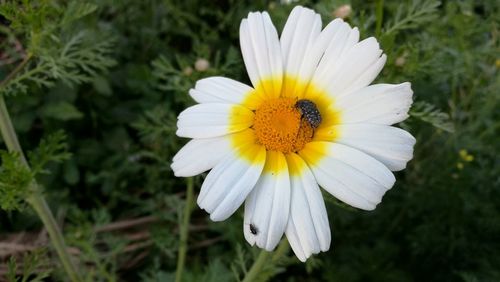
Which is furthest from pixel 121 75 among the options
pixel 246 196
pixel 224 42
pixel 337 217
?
pixel 246 196

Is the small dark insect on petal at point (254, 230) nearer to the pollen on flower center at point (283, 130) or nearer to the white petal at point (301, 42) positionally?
the pollen on flower center at point (283, 130)

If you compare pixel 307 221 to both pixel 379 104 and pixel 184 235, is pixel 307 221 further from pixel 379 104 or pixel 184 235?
pixel 184 235

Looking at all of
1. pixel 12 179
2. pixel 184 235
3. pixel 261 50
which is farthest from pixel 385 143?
pixel 12 179

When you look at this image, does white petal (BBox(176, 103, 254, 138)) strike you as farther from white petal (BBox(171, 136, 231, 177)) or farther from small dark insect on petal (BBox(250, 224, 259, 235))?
small dark insect on petal (BBox(250, 224, 259, 235))

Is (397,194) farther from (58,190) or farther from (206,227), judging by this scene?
(58,190)

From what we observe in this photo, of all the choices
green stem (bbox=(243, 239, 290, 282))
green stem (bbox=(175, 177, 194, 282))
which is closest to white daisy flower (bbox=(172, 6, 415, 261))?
green stem (bbox=(243, 239, 290, 282))

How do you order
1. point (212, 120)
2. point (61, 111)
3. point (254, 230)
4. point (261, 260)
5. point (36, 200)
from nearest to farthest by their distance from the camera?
point (254, 230), point (212, 120), point (261, 260), point (36, 200), point (61, 111)
